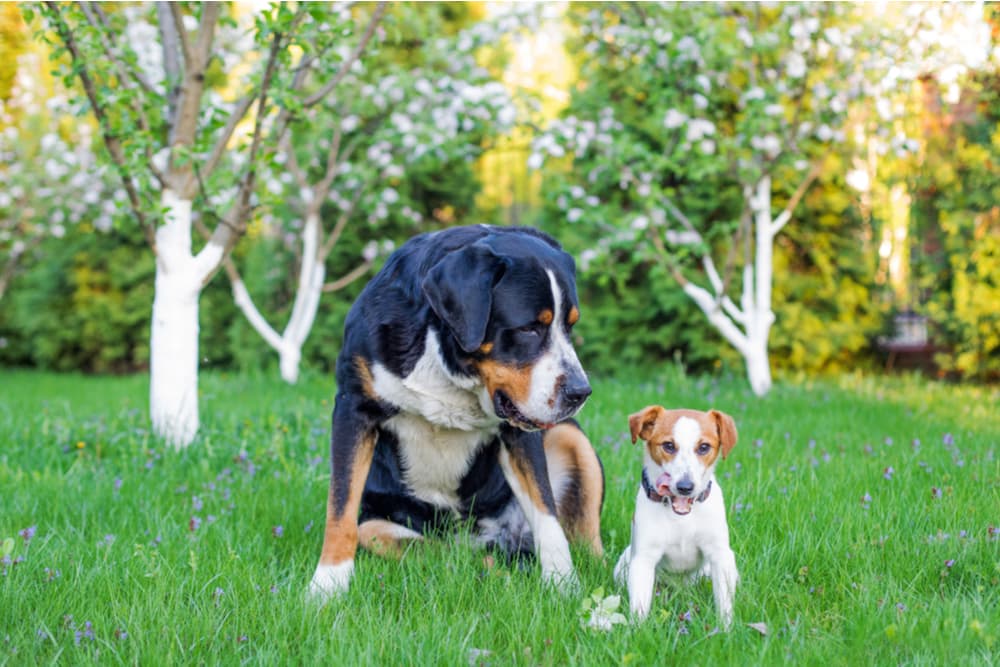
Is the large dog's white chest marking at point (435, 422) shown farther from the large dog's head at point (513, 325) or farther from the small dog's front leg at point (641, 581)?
the small dog's front leg at point (641, 581)

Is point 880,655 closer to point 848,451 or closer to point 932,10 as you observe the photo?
point 848,451

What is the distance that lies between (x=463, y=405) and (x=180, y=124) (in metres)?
3.46

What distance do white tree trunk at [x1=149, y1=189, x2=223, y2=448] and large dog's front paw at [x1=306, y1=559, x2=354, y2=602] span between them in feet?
9.32

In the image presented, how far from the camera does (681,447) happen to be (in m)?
2.88

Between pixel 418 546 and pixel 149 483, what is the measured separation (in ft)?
6.24

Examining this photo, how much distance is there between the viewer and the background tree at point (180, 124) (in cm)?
491

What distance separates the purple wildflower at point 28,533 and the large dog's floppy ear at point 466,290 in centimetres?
189

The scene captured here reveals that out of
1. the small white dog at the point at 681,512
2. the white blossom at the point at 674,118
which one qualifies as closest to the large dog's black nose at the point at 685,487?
the small white dog at the point at 681,512

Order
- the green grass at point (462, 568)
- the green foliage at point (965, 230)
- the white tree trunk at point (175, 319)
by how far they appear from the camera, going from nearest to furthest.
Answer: the green grass at point (462, 568), the white tree trunk at point (175, 319), the green foliage at point (965, 230)

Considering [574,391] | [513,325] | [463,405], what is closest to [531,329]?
[513,325]

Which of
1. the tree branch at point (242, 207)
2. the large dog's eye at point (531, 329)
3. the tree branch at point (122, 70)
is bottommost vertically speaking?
the large dog's eye at point (531, 329)

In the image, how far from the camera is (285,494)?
14.2 feet

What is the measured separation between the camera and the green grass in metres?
2.45

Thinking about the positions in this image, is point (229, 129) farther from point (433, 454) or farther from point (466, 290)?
point (466, 290)
